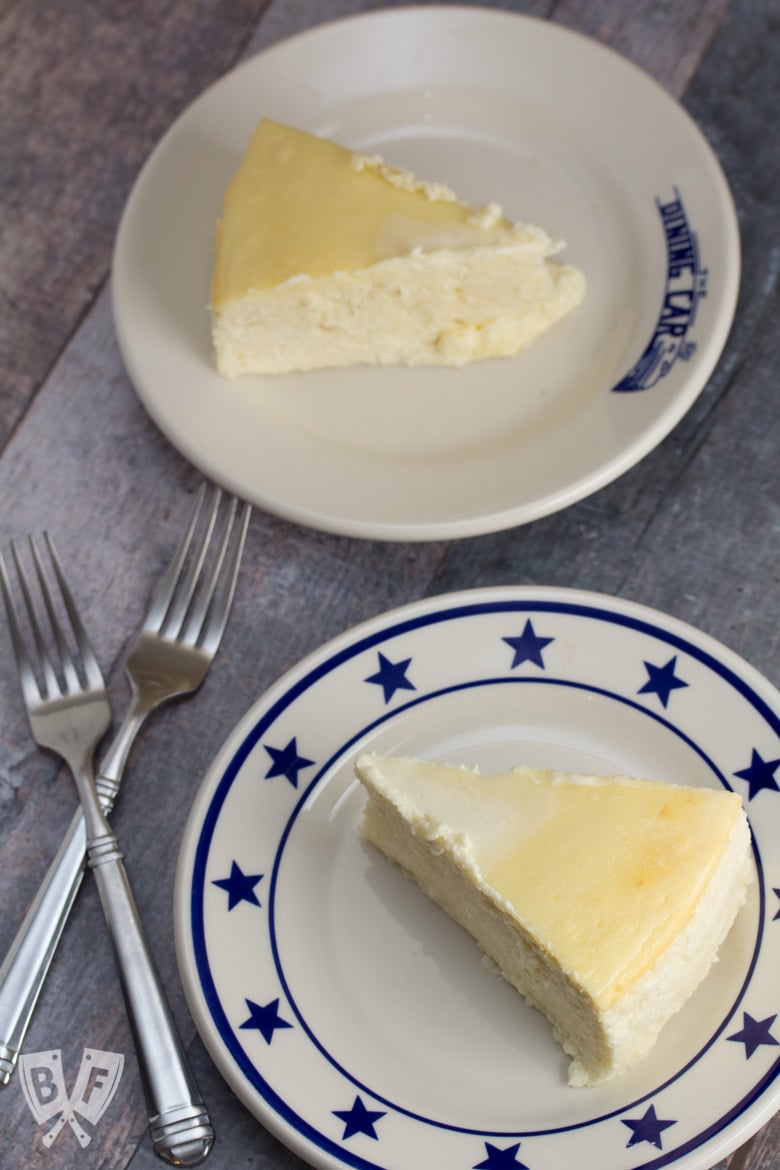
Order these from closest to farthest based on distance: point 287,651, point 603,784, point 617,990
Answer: point 617,990
point 603,784
point 287,651

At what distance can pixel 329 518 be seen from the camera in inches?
71.6

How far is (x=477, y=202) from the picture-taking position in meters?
2.18

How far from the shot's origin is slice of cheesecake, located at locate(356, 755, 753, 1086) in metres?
1.38

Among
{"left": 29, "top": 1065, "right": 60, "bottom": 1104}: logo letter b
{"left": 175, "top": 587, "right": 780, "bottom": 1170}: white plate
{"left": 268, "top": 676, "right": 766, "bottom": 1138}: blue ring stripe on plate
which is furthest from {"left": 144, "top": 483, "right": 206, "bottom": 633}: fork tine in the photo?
{"left": 29, "top": 1065, "right": 60, "bottom": 1104}: logo letter b

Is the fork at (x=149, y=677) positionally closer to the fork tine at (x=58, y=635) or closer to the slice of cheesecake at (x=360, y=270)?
the fork tine at (x=58, y=635)

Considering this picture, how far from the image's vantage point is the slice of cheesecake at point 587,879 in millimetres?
1383

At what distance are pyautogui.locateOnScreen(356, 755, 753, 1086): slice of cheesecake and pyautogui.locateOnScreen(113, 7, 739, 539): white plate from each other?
47 cm

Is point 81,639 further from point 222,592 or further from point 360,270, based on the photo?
point 360,270

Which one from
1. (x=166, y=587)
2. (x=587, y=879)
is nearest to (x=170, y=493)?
(x=166, y=587)

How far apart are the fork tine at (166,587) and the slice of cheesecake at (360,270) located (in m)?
0.32

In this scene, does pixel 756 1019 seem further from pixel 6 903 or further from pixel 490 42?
pixel 490 42

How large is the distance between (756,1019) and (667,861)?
237 mm

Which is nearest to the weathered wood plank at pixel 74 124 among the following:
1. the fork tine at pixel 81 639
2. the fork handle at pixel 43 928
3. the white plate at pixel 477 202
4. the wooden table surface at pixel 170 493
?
the wooden table surface at pixel 170 493

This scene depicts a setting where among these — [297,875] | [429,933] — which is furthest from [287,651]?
[429,933]
